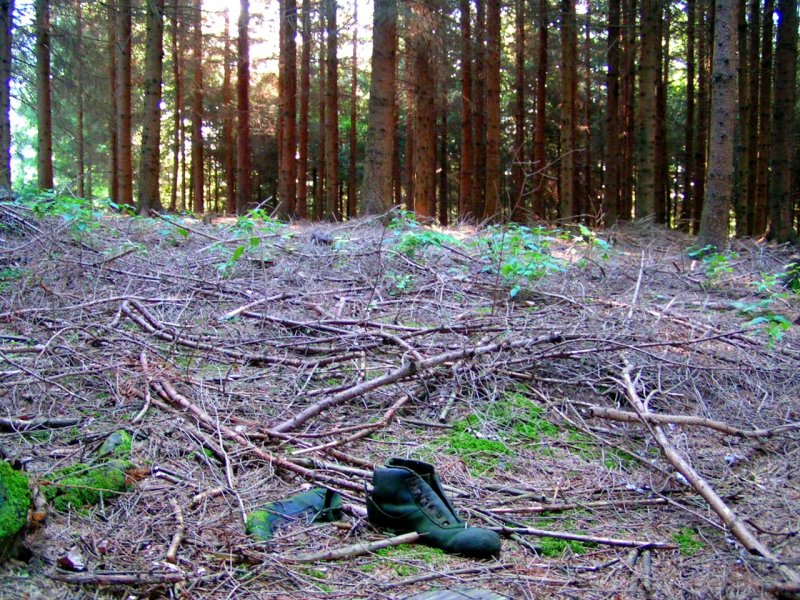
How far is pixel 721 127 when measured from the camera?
347 inches

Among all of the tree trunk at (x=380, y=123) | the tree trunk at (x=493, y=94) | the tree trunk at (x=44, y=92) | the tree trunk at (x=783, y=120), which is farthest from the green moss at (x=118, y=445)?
the tree trunk at (x=783, y=120)

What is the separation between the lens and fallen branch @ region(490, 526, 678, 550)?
238 centimetres

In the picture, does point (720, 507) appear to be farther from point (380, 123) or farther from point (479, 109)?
point (479, 109)

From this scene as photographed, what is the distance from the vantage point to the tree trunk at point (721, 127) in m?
8.47

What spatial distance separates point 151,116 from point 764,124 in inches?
605

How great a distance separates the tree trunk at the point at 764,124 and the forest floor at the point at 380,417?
1204 centimetres

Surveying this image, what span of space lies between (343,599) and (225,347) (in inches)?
93.3

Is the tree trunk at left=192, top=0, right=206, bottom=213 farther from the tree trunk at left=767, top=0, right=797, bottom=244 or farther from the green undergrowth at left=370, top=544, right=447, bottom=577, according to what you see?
the green undergrowth at left=370, top=544, right=447, bottom=577

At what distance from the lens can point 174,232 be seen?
292 inches

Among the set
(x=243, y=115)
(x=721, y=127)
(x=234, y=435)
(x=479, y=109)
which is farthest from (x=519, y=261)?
(x=479, y=109)

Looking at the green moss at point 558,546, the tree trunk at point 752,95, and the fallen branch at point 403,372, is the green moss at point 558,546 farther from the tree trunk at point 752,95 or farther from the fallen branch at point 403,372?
the tree trunk at point 752,95

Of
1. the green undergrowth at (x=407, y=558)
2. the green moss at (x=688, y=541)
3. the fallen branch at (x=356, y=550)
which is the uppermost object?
the fallen branch at (x=356, y=550)

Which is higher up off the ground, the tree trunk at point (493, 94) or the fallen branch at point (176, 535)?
the tree trunk at point (493, 94)

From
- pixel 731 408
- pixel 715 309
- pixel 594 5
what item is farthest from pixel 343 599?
pixel 594 5
